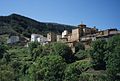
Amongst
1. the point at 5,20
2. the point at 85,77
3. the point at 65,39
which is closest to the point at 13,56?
the point at 65,39

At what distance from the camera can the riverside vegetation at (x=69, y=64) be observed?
60.1 m

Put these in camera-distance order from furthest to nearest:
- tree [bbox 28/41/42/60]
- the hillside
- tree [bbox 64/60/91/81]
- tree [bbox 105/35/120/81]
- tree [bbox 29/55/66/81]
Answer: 1. the hillside
2. tree [bbox 28/41/42/60]
3. tree [bbox 29/55/66/81]
4. tree [bbox 64/60/91/81]
5. tree [bbox 105/35/120/81]

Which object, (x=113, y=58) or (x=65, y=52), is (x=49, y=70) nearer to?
(x=113, y=58)

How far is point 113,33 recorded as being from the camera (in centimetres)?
8450

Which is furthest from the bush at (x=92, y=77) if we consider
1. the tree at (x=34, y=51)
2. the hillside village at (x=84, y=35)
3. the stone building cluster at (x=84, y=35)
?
the tree at (x=34, y=51)

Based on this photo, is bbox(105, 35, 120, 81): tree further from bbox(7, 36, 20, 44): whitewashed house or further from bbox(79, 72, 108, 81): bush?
bbox(7, 36, 20, 44): whitewashed house

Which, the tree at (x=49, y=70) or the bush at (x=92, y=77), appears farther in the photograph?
the tree at (x=49, y=70)

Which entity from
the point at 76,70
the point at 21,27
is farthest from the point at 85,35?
the point at 21,27

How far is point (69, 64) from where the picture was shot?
73938 mm

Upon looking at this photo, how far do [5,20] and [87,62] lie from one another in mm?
89323

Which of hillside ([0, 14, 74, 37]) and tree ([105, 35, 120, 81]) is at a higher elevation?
hillside ([0, 14, 74, 37])

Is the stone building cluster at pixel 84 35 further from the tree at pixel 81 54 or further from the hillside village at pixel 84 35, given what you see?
the tree at pixel 81 54

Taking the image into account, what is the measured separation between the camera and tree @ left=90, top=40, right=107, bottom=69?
227ft

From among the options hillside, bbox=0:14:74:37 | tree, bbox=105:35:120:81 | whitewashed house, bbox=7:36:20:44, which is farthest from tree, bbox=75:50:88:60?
hillside, bbox=0:14:74:37
